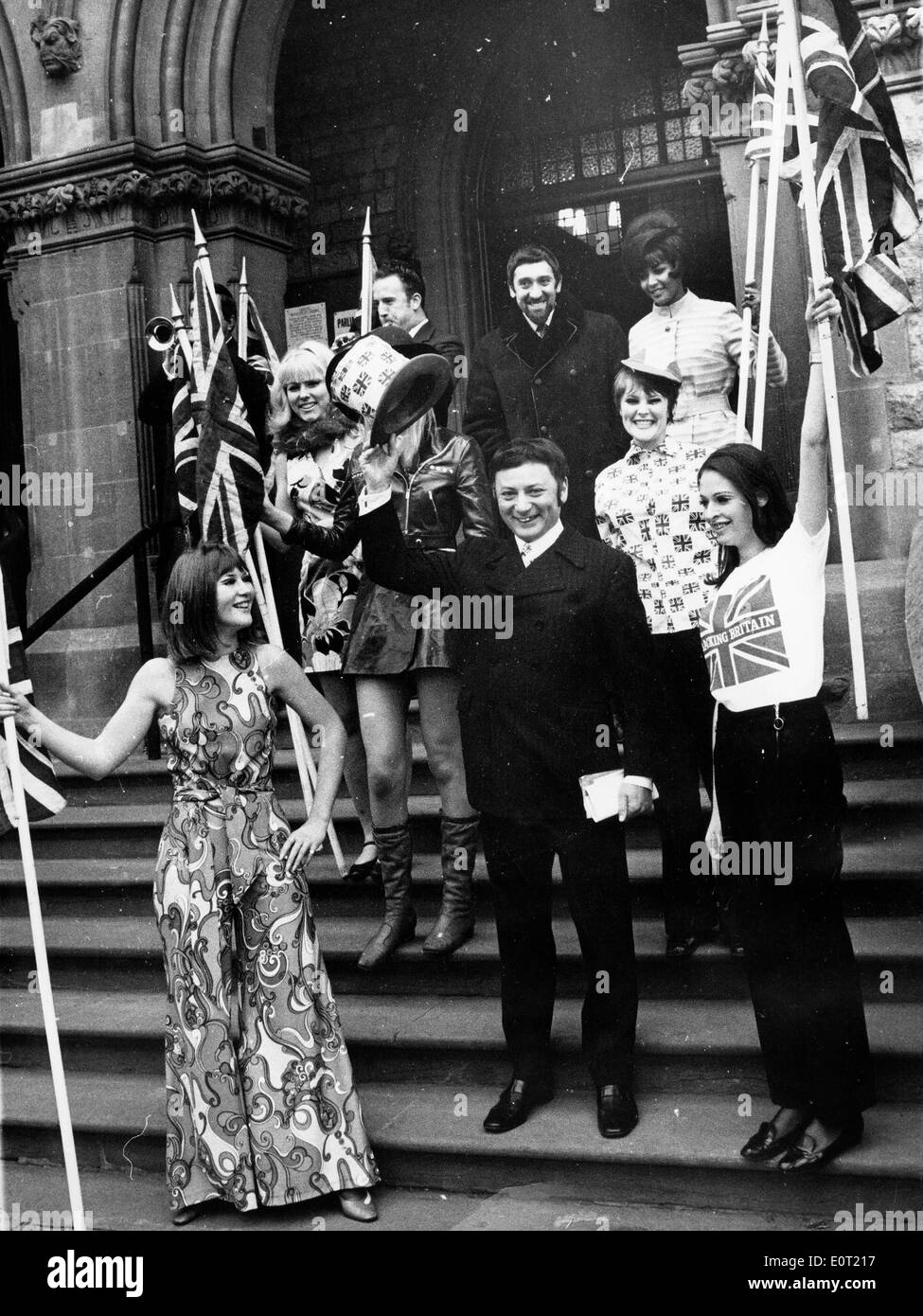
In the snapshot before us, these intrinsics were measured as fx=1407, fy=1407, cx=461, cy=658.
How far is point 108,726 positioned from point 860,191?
262cm

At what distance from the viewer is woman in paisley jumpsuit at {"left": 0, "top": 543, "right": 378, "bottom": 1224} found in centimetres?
381

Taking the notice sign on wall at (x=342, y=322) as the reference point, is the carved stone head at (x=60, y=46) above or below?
above

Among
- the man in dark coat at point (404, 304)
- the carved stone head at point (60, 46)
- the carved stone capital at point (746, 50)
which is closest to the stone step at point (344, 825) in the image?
the man in dark coat at point (404, 304)

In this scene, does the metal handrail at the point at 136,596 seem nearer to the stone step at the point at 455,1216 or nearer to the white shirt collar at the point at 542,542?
the stone step at the point at 455,1216

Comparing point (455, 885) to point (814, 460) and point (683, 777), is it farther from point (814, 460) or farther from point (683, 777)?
point (814, 460)

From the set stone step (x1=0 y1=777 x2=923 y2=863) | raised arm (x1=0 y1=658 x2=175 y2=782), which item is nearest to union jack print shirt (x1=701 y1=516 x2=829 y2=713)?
stone step (x1=0 y1=777 x2=923 y2=863)

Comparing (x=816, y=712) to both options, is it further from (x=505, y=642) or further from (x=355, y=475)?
(x=355, y=475)

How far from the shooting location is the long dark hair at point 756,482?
3.71 m

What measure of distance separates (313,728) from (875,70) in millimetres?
2529

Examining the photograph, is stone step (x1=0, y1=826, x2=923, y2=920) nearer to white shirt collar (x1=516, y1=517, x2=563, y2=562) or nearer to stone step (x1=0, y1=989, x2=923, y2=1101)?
stone step (x1=0, y1=989, x2=923, y2=1101)

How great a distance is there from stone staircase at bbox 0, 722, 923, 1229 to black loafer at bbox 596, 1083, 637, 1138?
0.13 feet

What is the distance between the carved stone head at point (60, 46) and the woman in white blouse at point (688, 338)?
4.09 meters

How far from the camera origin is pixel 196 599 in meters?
3.83
